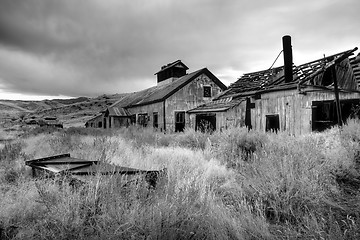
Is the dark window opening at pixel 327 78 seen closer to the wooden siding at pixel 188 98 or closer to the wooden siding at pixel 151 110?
the wooden siding at pixel 188 98

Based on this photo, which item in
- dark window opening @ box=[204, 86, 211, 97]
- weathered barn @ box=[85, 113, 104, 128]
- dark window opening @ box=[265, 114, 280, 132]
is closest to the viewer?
dark window opening @ box=[265, 114, 280, 132]

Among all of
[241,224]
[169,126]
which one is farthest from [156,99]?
[241,224]

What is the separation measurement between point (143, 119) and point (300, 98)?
52.1ft

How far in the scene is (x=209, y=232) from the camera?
2867mm

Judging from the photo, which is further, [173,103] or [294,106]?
[173,103]

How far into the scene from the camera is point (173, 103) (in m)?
20.7

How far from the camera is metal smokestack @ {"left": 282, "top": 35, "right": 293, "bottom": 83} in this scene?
39.5 ft

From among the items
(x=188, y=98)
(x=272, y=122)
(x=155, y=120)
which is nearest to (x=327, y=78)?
(x=272, y=122)

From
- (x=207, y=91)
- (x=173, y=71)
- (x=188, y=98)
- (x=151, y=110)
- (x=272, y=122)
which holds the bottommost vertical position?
(x=272, y=122)

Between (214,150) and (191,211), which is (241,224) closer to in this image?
(191,211)

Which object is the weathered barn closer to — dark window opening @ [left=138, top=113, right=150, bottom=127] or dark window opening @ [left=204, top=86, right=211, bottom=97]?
Answer: dark window opening @ [left=138, top=113, right=150, bottom=127]

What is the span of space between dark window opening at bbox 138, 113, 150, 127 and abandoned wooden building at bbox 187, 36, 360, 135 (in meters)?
10.1

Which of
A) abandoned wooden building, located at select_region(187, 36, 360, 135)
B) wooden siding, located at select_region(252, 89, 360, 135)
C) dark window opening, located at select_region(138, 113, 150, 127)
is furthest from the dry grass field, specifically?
dark window opening, located at select_region(138, 113, 150, 127)

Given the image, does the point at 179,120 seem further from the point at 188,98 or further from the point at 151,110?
the point at 151,110
